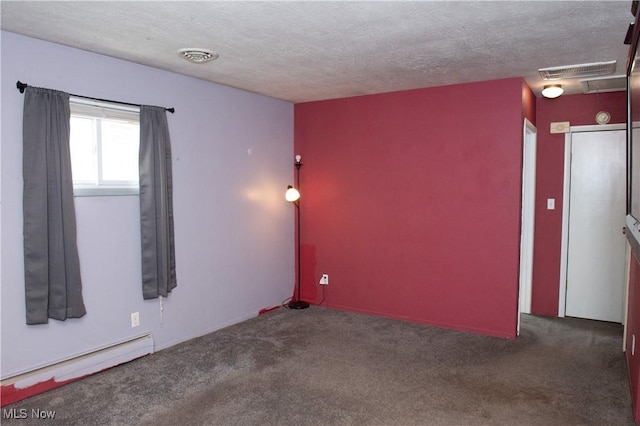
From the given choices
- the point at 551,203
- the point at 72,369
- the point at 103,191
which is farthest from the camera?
the point at 551,203

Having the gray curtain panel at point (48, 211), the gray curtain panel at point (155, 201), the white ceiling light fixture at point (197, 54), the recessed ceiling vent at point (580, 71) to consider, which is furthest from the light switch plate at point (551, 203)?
the gray curtain panel at point (48, 211)

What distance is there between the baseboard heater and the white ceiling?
2.17 meters

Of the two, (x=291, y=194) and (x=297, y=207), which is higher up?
(x=291, y=194)

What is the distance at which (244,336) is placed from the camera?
162 inches

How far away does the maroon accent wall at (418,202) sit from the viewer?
4078mm

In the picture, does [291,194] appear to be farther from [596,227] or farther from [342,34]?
[596,227]

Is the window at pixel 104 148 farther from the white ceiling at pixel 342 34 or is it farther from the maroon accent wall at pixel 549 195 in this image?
the maroon accent wall at pixel 549 195

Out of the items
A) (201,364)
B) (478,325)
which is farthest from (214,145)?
(478,325)

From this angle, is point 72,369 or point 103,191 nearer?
point 72,369

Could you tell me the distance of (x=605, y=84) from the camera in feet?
13.5

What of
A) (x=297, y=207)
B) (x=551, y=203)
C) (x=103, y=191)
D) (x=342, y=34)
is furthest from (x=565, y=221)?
(x=103, y=191)

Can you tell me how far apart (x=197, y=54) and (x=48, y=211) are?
4.77 feet

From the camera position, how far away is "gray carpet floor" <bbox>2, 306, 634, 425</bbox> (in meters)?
2.71

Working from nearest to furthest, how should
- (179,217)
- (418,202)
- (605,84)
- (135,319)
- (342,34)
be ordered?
(342,34) < (135,319) < (179,217) < (605,84) < (418,202)
